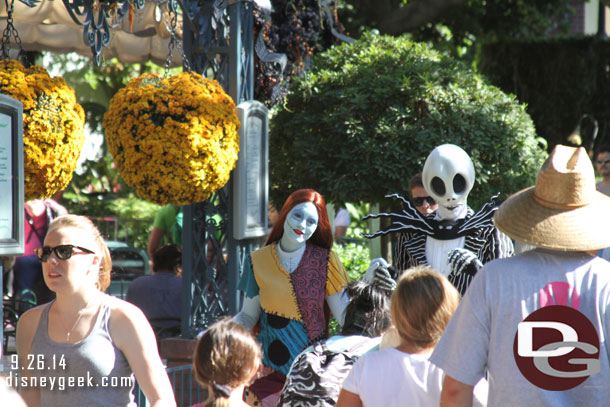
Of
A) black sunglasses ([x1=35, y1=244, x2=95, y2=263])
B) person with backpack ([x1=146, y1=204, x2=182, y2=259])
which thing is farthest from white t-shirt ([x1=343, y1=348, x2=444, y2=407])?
person with backpack ([x1=146, y1=204, x2=182, y2=259])

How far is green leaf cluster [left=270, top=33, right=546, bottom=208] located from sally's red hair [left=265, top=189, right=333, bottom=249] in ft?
7.37

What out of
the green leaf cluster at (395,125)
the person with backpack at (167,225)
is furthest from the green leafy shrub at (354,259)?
the person with backpack at (167,225)

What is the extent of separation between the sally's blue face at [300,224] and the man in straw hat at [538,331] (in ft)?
5.78

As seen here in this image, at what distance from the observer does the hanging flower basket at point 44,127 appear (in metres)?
3.74

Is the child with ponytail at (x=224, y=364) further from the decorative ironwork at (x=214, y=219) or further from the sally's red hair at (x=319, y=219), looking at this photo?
the decorative ironwork at (x=214, y=219)

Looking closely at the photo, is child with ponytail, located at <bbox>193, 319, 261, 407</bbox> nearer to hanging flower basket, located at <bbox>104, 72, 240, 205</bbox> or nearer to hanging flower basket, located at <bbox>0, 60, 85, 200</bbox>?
hanging flower basket, located at <bbox>0, 60, 85, 200</bbox>

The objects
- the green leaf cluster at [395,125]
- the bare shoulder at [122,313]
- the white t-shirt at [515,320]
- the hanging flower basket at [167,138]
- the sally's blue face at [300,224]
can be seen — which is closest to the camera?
the white t-shirt at [515,320]

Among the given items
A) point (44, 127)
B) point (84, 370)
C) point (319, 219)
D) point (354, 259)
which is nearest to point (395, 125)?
point (354, 259)

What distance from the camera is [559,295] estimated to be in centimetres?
230

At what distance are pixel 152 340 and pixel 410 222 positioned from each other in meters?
1.73

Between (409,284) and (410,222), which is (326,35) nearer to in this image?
(410,222)

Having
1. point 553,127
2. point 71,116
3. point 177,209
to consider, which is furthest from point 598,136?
point 71,116

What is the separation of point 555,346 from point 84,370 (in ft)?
4.80

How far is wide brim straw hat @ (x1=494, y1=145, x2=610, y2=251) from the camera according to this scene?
2.35m
